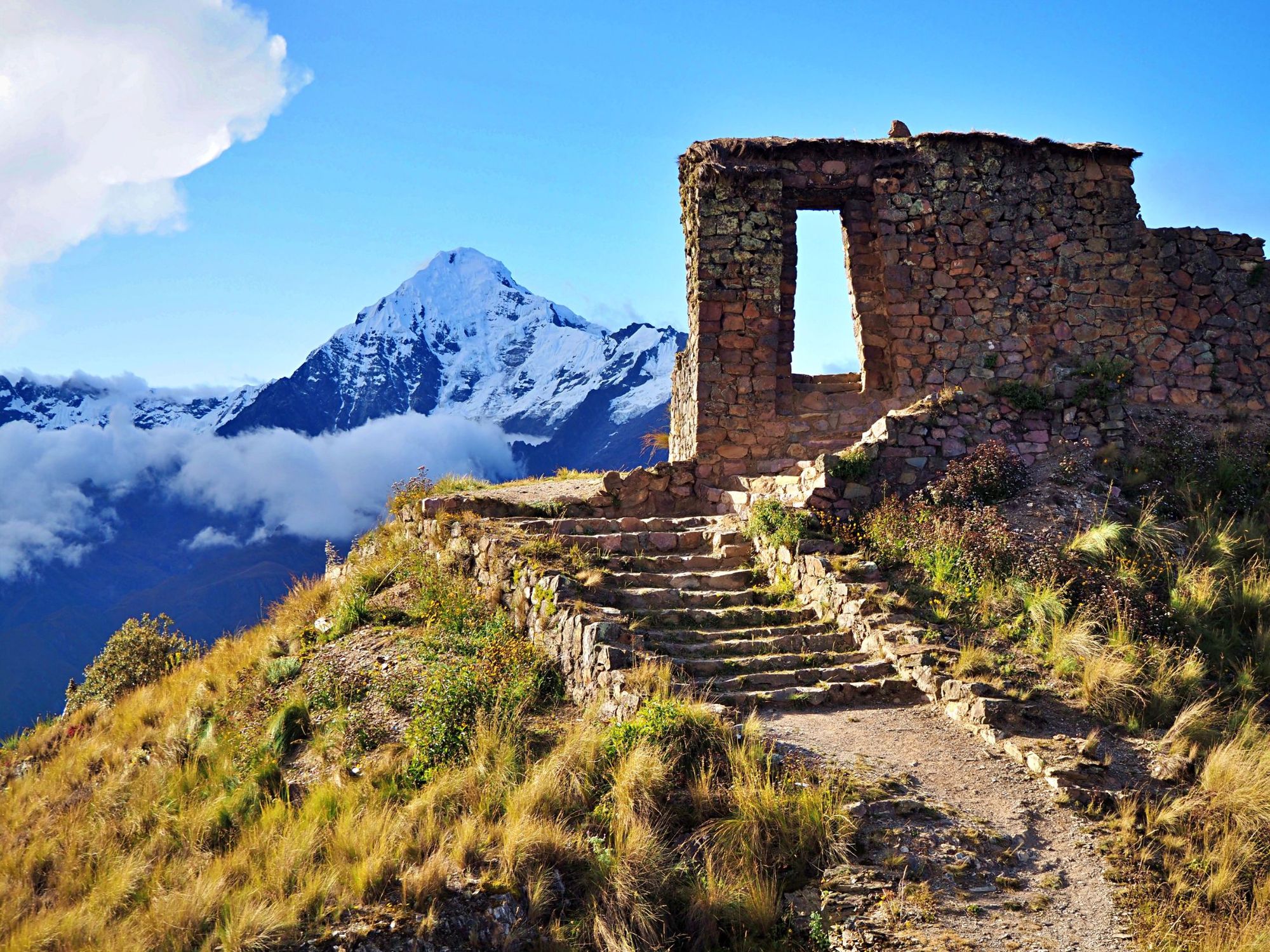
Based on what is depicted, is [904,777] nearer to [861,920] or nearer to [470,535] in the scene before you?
[861,920]

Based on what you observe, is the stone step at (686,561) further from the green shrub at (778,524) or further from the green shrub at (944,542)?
the green shrub at (944,542)

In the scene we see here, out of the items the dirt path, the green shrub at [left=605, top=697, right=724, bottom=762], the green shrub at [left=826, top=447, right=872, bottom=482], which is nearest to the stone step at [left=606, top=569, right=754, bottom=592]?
the green shrub at [left=826, top=447, right=872, bottom=482]

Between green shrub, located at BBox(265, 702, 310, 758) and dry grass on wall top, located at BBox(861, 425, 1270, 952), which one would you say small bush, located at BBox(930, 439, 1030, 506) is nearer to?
dry grass on wall top, located at BBox(861, 425, 1270, 952)

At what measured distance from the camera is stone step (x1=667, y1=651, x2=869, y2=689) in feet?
28.7

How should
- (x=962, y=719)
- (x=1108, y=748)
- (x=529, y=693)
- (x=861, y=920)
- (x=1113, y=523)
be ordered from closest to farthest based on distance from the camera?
(x=861, y=920) → (x=1108, y=748) → (x=962, y=719) → (x=529, y=693) → (x=1113, y=523)

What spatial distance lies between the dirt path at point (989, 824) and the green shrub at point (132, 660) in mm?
10892

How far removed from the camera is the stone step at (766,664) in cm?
875

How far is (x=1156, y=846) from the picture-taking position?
6.27 metres

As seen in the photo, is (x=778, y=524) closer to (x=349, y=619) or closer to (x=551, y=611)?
(x=551, y=611)

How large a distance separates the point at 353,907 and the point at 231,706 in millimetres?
5943

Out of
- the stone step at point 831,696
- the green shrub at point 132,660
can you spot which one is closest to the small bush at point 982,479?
the stone step at point 831,696

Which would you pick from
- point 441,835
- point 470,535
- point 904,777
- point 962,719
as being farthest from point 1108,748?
point 470,535

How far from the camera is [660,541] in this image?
11688 mm

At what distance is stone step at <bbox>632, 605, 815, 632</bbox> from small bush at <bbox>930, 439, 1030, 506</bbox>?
9.47 ft
